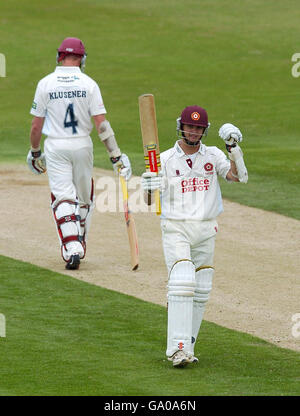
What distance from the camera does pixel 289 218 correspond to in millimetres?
14789

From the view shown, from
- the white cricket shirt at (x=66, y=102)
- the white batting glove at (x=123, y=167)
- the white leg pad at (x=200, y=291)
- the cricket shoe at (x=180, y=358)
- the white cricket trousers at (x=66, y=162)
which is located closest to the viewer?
the cricket shoe at (x=180, y=358)

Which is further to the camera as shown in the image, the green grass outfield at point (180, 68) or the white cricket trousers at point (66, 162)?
the green grass outfield at point (180, 68)

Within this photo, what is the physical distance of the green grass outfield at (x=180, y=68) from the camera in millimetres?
19984

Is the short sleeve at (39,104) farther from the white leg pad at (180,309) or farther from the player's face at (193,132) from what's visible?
the white leg pad at (180,309)

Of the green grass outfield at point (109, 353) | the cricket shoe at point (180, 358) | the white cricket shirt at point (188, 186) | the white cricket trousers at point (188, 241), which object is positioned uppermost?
the white cricket shirt at point (188, 186)

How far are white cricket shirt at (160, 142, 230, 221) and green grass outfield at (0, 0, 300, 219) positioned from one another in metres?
6.39

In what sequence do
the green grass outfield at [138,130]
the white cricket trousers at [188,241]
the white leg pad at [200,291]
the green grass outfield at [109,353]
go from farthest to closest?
1. the white leg pad at [200,291]
2. the white cricket trousers at [188,241]
3. the green grass outfield at [138,130]
4. the green grass outfield at [109,353]

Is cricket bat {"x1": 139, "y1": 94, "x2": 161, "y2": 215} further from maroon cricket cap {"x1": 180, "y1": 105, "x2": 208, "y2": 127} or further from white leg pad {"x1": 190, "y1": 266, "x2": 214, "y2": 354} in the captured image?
white leg pad {"x1": 190, "y1": 266, "x2": 214, "y2": 354}

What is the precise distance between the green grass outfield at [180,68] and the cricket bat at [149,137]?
21.5ft

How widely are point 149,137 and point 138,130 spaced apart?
1396 cm

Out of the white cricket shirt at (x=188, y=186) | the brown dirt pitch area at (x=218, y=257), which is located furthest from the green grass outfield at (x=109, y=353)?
the white cricket shirt at (x=188, y=186)

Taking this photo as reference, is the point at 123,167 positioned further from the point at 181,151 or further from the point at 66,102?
the point at 181,151

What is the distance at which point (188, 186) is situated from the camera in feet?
28.5

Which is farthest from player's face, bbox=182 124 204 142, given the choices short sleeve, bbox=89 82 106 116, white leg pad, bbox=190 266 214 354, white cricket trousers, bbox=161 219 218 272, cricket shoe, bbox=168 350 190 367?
short sleeve, bbox=89 82 106 116
